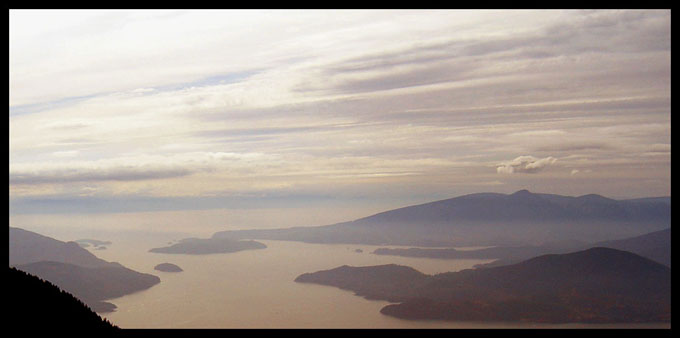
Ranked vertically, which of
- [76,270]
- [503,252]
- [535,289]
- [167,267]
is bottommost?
[535,289]

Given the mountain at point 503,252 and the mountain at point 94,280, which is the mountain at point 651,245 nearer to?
the mountain at point 503,252

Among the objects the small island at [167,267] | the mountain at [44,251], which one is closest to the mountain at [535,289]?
the small island at [167,267]

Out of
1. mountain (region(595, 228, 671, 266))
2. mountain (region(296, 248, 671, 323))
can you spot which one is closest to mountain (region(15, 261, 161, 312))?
mountain (region(296, 248, 671, 323))

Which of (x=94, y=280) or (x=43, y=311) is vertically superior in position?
(x=43, y=311)

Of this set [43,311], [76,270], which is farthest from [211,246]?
[43,311]

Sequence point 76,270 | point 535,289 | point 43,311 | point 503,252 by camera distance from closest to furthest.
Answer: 1. point 43,311
2. point 535,289
3. point 76,270
4. point 503,252

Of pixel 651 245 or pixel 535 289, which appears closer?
pixel 535 289

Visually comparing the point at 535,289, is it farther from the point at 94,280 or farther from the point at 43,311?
the point at 43,311

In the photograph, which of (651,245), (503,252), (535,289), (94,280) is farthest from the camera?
(503,252)
